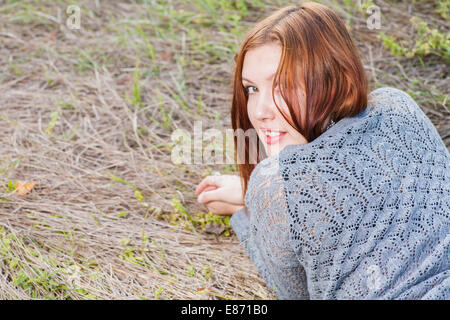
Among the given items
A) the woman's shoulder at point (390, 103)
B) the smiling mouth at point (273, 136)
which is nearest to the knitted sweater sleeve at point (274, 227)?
the smiling mouth at point (273, 136)

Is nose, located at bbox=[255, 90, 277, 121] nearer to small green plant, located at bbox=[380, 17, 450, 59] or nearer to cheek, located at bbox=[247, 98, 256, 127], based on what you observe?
cheek, located at bbox=[247, 98, 256, 127]

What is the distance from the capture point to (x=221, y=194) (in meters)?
2.15

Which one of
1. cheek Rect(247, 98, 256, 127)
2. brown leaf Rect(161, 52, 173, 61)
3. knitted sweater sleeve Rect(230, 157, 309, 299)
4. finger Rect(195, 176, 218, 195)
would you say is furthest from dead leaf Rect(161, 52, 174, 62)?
knitted sweater sleeve Rect(230, 157, 309, 299)

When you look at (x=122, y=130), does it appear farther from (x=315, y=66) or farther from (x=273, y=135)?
(x=315, y=66)

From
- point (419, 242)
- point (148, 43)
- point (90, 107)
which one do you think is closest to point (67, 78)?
point (90, 107)

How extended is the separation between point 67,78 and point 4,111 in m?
0.47

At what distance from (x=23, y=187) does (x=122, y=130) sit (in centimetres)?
67

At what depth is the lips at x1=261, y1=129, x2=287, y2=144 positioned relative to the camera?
165cm

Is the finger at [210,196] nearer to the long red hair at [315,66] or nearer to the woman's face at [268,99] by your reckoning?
the woman's face at [268,99]

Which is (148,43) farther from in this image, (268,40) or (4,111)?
(268,40)

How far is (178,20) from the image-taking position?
350cm

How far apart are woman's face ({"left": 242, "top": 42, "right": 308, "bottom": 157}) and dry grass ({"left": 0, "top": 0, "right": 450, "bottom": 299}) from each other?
25.9 inches

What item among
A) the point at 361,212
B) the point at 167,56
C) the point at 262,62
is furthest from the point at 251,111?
the point at 167,56

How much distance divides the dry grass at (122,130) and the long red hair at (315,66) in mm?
816
